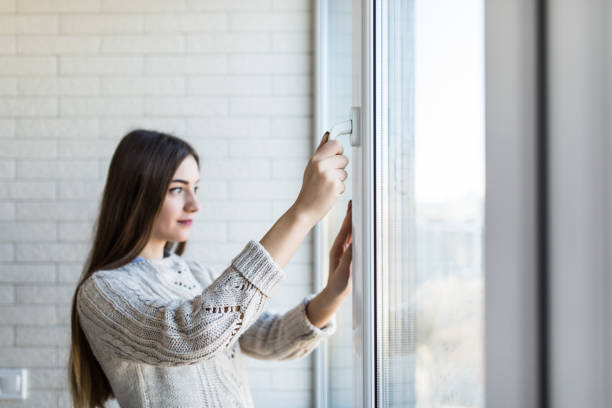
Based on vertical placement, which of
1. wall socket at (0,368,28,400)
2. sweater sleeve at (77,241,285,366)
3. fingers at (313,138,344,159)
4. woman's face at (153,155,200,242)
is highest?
fingers at (313,138,344,159)

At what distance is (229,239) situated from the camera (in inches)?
64.8

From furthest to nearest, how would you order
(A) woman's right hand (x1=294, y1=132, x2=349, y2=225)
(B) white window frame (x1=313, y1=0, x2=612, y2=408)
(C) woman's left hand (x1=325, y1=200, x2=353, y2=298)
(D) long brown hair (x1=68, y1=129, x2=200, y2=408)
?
(D) long brown hair (x1=68, y1=129, x2=200, y2=408)
(C) woman's left hand (x1=325, y1=200, x2=353, y2=298)
(A) woman's right hand (x1=294, y1=132, x2=349, y2=225)
(B) white window frame (x1=313, y1=0, x2=612, y2=408)

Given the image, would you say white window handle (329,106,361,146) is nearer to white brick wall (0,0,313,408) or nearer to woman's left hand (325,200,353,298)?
woman's left hand (325,200,353,298)

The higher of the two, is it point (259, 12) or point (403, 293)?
point (259, 12)

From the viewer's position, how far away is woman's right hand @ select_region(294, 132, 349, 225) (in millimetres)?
774

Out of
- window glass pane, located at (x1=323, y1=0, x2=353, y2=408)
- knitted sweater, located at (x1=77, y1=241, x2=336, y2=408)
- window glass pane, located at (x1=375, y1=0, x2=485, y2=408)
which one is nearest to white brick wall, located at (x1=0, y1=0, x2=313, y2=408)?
window glass pane, located at (x1=323, y1=0, x2=353, y2=408)

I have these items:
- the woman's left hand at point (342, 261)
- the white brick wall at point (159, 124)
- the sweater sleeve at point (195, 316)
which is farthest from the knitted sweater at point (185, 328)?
the white brick wall at point (159, 124)

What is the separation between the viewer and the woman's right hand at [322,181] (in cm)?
77

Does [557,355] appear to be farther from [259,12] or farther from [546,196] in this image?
[259,12]

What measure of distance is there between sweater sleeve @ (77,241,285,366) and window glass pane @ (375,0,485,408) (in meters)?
0.19

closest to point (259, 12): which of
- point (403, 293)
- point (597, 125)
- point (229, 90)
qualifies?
point (229, 90)

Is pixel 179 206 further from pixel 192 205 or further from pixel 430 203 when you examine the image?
pixel 430 203

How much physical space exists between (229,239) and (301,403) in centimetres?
57

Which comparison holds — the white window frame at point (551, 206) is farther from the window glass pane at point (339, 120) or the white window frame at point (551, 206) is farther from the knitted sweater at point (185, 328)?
the window glass pane at point (339, 120)
